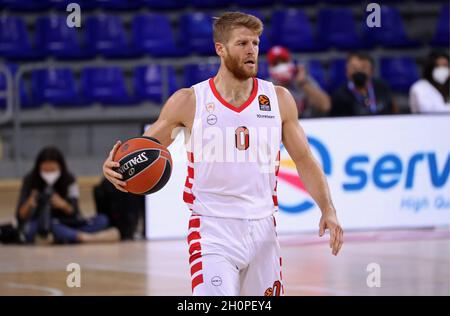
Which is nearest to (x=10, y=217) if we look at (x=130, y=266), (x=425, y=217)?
(x=130, y=266)

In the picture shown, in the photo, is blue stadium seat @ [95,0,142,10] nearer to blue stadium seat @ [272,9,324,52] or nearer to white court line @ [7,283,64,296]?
blue stadium seat @ [272,9,324,52]

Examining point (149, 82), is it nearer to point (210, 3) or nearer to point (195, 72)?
point (195, 72)

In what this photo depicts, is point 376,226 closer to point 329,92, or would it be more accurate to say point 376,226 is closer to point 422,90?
point 422,90

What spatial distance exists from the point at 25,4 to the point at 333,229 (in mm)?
13642

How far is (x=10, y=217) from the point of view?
15961 mm

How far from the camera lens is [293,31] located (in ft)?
63.7

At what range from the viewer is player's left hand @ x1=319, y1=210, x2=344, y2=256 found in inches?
240

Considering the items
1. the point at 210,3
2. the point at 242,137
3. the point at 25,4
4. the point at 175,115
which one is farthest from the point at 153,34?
the point at 242,137

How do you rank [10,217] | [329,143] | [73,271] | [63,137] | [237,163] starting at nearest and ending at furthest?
[237,163]
[73,271]
[329,143]
[10,217]
[63,137]

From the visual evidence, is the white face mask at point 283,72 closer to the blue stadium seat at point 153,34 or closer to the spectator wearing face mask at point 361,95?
the spectator wearing face mask at point 361,95

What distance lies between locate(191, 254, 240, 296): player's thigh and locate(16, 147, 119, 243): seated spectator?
7546 mm

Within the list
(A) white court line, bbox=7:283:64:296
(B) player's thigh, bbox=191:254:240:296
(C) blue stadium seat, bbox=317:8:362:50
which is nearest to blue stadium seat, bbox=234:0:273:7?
(C) blue stadium seat, bbox=317:8:362:50

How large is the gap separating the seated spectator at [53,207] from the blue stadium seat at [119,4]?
603cm

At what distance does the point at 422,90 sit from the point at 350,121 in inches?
49.4
